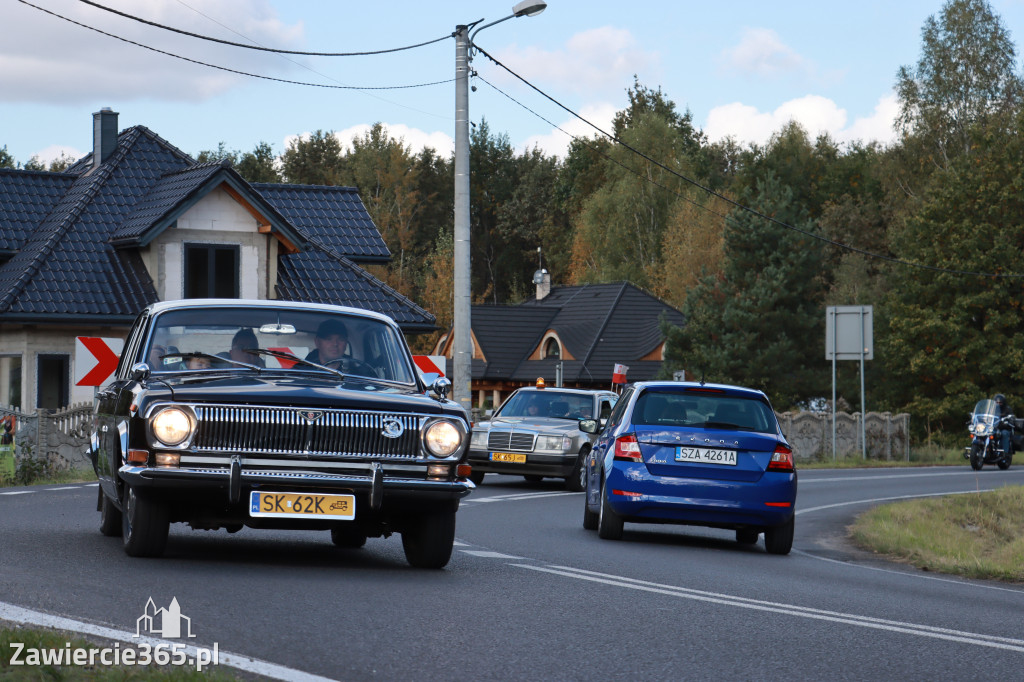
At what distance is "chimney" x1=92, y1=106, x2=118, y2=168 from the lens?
1568 inches

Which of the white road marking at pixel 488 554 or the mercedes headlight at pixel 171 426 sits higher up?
the mercedes headlight at pixel 171 426

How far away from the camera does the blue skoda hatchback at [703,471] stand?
46.8 feet

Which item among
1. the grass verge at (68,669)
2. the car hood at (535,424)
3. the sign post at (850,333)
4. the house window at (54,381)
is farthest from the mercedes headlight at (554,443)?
the grass verge at (68,669)

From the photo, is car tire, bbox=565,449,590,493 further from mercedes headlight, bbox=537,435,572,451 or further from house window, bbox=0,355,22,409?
house window, bbox=0,355,22,409

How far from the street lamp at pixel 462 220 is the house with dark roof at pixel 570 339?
43.4 m

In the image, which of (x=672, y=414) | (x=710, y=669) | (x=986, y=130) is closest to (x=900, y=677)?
(x=710, y=669)

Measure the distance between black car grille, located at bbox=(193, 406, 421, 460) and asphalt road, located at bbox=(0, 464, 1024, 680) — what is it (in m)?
0.79

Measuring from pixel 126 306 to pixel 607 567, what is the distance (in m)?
25.2

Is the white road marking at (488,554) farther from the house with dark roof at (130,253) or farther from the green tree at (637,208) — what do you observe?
the green tree at (637,208)

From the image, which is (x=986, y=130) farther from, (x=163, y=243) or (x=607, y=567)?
(x=607, y=567)

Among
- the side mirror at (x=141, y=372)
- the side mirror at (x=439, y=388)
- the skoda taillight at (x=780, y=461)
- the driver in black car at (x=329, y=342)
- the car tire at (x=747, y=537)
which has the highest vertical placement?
the driver in black car at (x=329, y=342)

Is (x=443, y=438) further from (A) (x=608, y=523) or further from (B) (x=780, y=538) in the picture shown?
(B) (x=780, y=538)

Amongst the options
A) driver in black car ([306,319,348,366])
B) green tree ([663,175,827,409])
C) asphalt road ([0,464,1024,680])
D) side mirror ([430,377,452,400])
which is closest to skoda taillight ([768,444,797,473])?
asphalt road ([0,464,1024,680])

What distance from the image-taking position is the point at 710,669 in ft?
22.8
